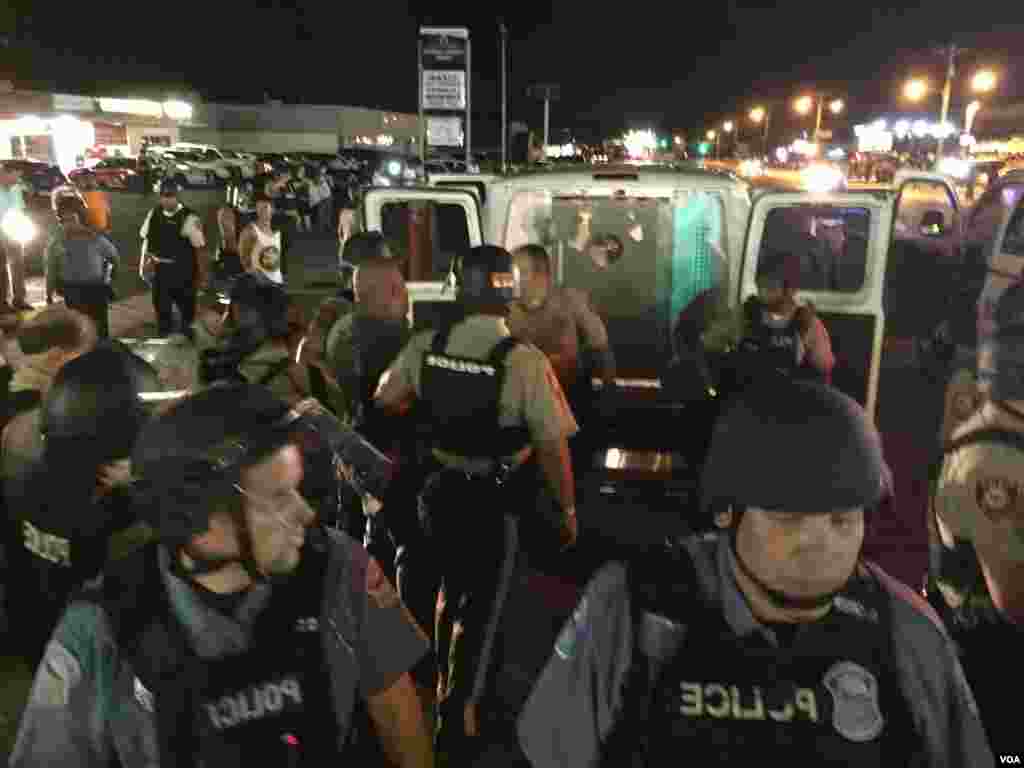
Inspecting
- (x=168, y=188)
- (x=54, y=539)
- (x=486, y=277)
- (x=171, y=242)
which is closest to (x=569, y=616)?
(x=54, y=539)

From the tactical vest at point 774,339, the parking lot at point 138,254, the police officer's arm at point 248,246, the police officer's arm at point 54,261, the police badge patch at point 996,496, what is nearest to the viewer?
the police badge patch at point 996,496

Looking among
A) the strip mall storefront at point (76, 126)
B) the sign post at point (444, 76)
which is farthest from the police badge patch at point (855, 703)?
the strip mall storefront at point (76, 126)

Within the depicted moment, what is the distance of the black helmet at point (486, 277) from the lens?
3.74 m

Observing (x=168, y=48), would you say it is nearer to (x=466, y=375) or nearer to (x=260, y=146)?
(x=260, y=146)

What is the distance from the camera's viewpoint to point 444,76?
16.1 m

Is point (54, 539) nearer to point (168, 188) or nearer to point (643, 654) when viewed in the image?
point (643, 654)

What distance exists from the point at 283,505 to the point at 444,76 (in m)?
15.2

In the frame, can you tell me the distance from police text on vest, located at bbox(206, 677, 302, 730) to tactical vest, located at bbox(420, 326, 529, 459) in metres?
1.90

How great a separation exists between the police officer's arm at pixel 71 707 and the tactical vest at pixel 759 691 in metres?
0.90

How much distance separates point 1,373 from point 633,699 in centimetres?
274

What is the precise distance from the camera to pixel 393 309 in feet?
14.6

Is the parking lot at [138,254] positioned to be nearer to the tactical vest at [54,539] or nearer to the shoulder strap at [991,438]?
the tactical vest at [54,539]

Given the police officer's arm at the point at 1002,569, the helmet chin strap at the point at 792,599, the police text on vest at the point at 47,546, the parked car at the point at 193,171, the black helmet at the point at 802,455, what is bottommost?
the police text on vest at the point at 47,546

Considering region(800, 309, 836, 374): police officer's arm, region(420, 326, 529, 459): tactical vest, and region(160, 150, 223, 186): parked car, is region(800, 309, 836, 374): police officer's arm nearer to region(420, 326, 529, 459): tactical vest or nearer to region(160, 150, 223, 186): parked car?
region(420, 326, 529, 459): tactical vest
